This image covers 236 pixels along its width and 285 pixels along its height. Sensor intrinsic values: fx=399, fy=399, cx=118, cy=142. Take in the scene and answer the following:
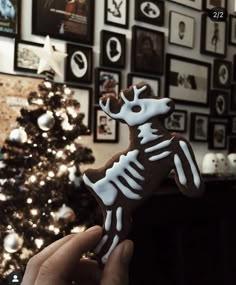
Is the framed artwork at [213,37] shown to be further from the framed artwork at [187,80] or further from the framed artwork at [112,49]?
the framed artwork at [112,49]

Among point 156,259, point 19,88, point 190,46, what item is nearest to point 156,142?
point 19,88

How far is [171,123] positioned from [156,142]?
1.82 meters

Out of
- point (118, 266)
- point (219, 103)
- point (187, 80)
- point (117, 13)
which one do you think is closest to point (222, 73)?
point (219, 103)

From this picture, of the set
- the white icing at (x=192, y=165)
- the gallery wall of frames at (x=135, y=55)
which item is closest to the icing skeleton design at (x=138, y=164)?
the white icing at (x=192, y=165)

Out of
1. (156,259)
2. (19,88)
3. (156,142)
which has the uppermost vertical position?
(19,88)

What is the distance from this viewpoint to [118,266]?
66cm

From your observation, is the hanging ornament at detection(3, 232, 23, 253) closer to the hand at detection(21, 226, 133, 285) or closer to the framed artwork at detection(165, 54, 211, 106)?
the hand at detection(21, 226, 133, 285)

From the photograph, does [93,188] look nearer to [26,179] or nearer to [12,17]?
[26,179]

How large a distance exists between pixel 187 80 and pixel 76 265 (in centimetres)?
212

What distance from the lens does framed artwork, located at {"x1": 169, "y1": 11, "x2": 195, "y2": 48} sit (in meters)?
2.51

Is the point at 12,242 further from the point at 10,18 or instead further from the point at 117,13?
the point at 117,13

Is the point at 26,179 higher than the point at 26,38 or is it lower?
lower

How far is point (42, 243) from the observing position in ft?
5.36

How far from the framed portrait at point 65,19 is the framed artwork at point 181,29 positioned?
59 cm
